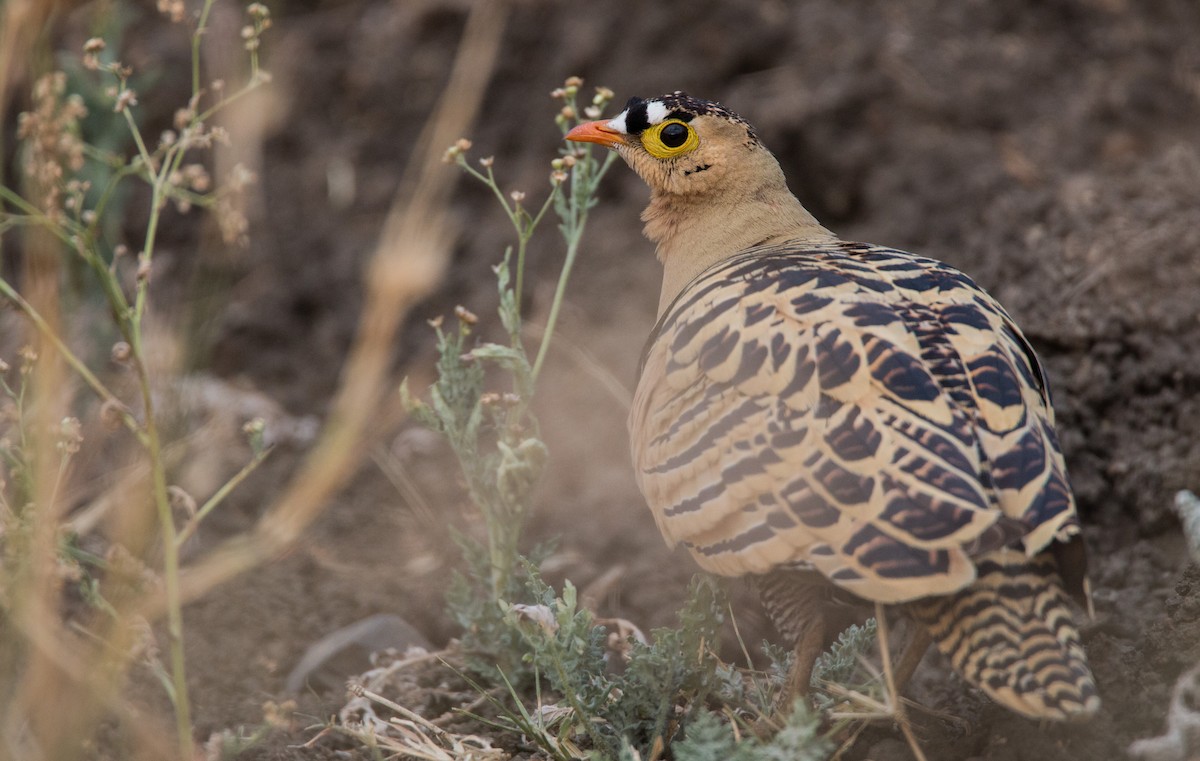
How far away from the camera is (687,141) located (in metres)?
4.07

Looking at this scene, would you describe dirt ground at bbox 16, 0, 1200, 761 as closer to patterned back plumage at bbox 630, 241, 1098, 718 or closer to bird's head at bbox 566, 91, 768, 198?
patterned back plumage at bbox 630, 241, 1098, 718

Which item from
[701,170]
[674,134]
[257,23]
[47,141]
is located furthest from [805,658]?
[47,141]

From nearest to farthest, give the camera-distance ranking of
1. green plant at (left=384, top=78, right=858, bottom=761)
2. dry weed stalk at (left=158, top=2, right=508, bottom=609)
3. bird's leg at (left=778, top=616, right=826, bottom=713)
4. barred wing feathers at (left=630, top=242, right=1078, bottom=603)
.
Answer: dry weed stalk at (left=158, top=2, right=508, bottom=609) → barred wing feathers at (left=630, top=242, right=1078, bottom=603) → green plant at (left=384, top=78, right=858, bottom=761) → bird's leg at (left=778, top=616, right=826, bottom=713)

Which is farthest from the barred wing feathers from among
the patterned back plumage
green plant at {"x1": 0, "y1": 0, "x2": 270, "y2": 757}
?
green plant at {"x1": 0, "y1": 0, "x2": 270, "y2": 757}

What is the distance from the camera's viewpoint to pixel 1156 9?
6.15 meters

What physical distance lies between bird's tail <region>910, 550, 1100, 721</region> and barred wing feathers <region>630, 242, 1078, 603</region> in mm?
107

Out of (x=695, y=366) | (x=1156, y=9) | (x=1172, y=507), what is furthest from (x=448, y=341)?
(x=1156, y=9)

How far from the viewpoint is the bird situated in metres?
2.65

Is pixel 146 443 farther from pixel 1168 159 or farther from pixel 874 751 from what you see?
pixel 1168 159

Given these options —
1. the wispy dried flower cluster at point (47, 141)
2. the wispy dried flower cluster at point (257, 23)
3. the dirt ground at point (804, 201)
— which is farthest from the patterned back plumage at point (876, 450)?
the wispy dried flower cluster at point (47, 141)

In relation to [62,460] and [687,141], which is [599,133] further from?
[62,460]

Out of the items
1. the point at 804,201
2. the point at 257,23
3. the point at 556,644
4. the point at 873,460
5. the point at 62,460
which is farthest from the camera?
the point at 804,201

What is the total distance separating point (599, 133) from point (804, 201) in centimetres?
222

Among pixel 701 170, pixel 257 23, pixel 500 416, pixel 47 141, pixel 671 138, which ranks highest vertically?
pixel 257 23
